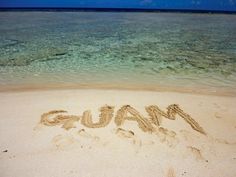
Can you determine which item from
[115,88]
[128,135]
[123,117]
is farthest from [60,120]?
[115,88]

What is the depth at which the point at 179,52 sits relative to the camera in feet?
39.0

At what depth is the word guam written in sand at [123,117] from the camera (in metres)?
4.63

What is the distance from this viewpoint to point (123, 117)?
16.3ft

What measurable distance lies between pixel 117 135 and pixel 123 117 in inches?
29.1

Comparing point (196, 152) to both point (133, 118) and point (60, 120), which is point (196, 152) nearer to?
point (133, 118)

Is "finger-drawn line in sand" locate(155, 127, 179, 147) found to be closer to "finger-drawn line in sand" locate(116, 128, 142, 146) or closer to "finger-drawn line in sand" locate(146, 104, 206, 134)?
"finger-drawn line in sand" locate(146, 104, 206, 134)

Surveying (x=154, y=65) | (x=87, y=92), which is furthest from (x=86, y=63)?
(x=87, y=92)

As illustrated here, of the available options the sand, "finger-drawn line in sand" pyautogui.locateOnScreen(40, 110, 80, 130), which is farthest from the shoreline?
"finger-drawn line in sand" pyautogui.locateOnScreen(40, 110, 80, 130)

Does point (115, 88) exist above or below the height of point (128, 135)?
below

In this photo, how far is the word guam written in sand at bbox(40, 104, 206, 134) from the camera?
463 cm

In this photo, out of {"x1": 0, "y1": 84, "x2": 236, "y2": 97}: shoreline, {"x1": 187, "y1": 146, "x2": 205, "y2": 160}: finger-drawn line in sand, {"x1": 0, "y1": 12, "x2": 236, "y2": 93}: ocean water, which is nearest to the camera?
{"x1": 187, "y1": 146, "x2": 205, "y2": 160}: finger-drawn line in sand

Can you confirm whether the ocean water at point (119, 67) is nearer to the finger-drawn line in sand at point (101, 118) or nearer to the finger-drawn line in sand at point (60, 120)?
the finger-drawn line in sand at point (101, 118)

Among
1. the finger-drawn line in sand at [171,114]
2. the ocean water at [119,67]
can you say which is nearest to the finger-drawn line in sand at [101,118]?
the finger-drawn line in sand at [171,114]

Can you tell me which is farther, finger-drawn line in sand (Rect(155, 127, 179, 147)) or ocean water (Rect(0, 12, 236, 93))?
ocean water (Rect(0, 12, 236, 93))
